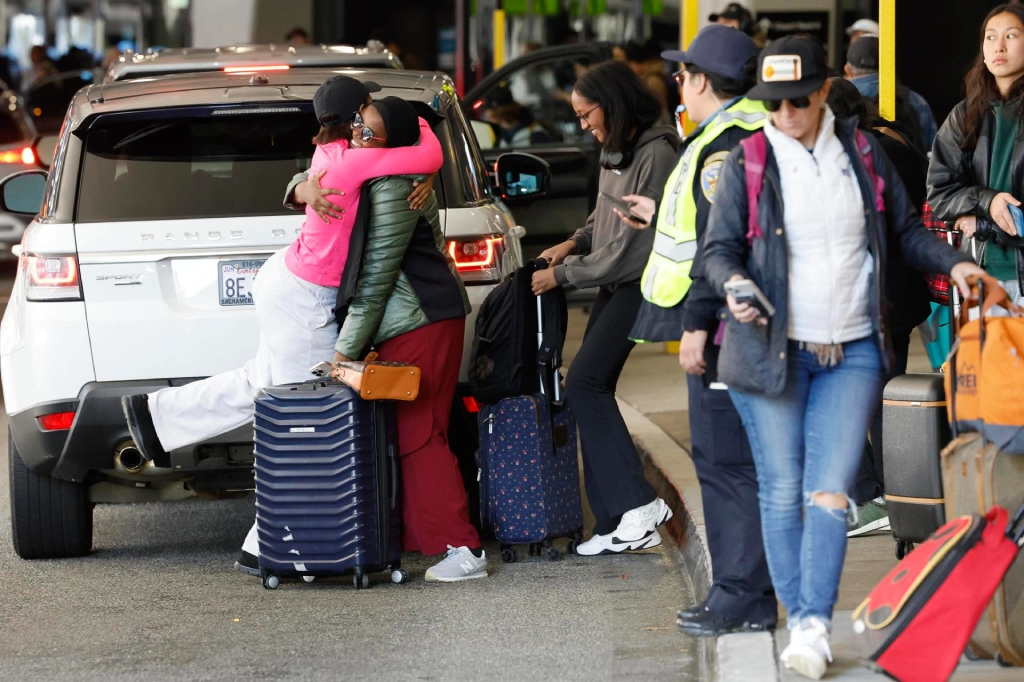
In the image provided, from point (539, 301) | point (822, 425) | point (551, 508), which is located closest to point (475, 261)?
point (539, 301)

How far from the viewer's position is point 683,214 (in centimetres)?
501

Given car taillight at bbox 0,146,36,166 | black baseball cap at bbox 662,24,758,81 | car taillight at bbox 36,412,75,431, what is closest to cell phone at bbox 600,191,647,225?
black baseball cap at bbox 662,24,758,81

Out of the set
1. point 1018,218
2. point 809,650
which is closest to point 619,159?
point 1018,218

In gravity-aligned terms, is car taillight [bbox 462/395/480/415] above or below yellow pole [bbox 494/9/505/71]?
below

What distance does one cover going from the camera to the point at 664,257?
5117 millimetres

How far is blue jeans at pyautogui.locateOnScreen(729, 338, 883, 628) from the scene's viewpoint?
15.1 ft

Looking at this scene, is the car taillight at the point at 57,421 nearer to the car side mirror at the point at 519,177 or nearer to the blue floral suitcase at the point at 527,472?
the blue floral suitcase at the point at 527,472

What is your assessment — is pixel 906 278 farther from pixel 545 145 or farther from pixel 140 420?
pixel 545 145

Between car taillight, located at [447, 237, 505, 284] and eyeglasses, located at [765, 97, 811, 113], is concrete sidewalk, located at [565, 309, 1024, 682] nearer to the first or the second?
car taillight, located at [447, 237, 505, 284]

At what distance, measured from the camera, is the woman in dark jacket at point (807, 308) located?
4.51 meters

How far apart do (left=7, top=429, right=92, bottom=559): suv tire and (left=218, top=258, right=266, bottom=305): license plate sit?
3.43 feet

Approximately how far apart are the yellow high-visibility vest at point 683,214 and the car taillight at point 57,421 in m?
2.33

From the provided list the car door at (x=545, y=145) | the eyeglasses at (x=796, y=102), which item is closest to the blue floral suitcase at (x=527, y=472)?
the eyeglasses at (x=796, y=102)

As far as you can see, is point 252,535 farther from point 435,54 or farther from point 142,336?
point 435,54
